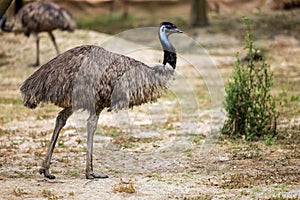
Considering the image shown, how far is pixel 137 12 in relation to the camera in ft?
83.6

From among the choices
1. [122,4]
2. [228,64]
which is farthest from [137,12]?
[228,64]

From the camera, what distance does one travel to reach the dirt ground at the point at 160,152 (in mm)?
6707

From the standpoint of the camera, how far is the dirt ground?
6.71 meters

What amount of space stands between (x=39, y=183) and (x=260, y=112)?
10.9ft

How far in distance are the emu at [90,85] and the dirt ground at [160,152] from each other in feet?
1.67

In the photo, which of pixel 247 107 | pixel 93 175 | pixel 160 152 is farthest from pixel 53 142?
pixel 247 107

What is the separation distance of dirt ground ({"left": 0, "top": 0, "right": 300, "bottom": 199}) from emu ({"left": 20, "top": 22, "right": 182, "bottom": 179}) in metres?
0.51

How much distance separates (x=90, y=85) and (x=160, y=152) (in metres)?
1.82

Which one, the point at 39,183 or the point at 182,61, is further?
the point at 182,61

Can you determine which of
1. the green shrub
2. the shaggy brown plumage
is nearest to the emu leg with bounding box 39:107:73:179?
the shaggy brown plumage

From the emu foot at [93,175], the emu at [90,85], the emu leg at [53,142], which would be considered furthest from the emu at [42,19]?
the emu foot at [93,175]

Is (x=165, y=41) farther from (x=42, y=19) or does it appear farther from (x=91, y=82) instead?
(x=42, y=19)

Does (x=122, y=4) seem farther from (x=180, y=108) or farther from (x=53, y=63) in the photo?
(x=53, y=63)

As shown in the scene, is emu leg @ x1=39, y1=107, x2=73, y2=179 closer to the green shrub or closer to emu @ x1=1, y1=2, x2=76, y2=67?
the green shrub
